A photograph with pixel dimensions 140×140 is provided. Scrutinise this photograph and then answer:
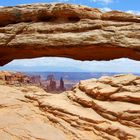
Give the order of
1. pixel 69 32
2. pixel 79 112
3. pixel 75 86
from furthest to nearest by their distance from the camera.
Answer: pixel 69 32 → pixel 75 86 → pixel 79 112

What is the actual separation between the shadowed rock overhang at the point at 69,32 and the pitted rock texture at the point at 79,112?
114 inches

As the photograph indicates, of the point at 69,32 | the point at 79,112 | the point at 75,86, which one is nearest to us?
the point at 79,112

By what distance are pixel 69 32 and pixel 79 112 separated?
6.42 metres

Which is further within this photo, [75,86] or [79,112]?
[75,86]

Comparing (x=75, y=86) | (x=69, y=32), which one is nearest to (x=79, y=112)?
(x=75, y=86)

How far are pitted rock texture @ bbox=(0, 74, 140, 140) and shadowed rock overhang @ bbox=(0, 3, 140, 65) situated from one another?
290cm

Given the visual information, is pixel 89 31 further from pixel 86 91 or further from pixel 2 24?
pixel 2 24

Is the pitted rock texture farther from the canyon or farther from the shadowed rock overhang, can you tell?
the shadowed rock overhang

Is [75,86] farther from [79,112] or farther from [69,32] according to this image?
[69,32]

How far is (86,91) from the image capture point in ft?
53.9

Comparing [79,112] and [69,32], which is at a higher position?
[69,32]

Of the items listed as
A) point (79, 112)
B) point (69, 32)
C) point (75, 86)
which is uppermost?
point (69, 32)

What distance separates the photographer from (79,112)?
49.3 ft

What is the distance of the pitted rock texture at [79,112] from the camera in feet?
45.9
